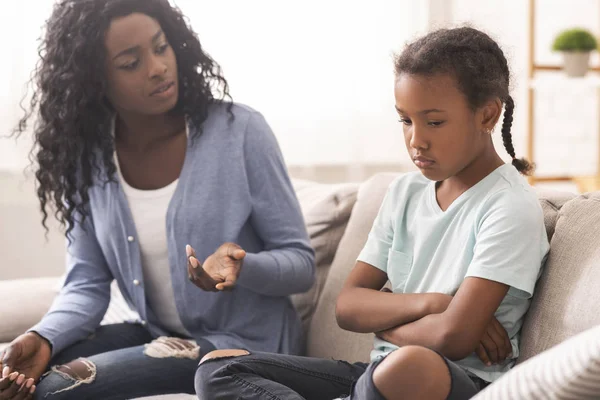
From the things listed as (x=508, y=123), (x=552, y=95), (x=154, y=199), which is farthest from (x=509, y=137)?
(x=552, y=95)

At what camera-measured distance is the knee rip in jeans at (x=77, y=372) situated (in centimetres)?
143

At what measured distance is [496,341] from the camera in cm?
114

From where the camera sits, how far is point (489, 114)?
119cm

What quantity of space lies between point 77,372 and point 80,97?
53 cm

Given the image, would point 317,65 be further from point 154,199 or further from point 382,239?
point 382,239

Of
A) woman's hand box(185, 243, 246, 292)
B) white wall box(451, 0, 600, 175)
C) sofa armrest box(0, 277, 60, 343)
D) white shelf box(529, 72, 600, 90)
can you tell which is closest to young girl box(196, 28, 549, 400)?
woman's hand box(185, 243, 246, 292)

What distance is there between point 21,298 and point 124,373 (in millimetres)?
530

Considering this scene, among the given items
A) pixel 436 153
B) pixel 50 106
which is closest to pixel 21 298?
pixel 50 106

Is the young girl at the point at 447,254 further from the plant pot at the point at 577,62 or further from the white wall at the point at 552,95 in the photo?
the white wall at the point at 552,95

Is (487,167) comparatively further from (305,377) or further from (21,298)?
(21,298)

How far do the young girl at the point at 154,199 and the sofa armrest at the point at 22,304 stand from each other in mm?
185

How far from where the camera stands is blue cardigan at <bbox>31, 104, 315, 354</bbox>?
157cm

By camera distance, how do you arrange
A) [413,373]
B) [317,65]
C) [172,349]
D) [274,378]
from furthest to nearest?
1. [317,65]
2. [172,349]
3. [274,378]
4. [413,373]

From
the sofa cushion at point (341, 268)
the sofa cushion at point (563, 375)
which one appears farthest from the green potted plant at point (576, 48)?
the sofa cushion at point (563, 375)
